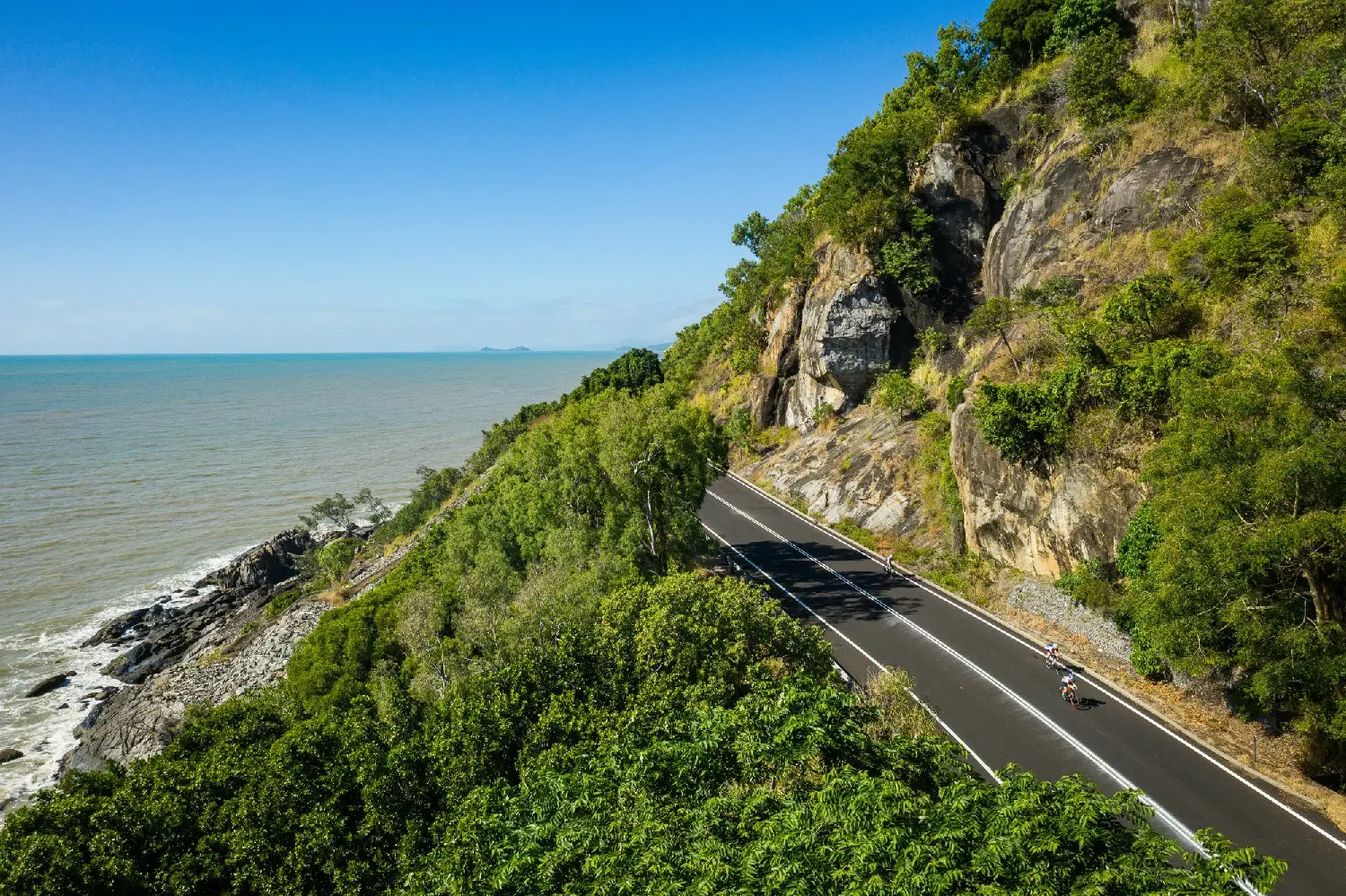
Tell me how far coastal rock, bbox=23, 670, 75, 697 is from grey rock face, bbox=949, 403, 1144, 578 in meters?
48.3

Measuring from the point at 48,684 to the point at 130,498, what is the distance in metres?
37.6

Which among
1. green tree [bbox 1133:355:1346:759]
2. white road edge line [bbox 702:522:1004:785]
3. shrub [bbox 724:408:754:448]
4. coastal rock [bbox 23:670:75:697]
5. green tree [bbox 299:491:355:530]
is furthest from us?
green tree [bbox 299:491:355:530]

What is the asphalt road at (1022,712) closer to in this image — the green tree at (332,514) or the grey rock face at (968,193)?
the grey rock face at (968,193)

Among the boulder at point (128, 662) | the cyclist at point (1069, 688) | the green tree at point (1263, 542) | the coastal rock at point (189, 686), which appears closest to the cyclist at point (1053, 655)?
the cyclist at point (1069, 688)

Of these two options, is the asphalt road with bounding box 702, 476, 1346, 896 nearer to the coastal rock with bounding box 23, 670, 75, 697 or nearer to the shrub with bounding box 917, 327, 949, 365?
the shrub with bounding box 917, 327, 949, 365

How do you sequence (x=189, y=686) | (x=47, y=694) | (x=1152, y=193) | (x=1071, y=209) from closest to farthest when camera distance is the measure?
(x=1152, y=193) → (x=189, y=686) → (x=1071, y=209) → (x=47, y=694)

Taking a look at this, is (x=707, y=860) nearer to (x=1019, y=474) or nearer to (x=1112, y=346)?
(x=1019, y=474)

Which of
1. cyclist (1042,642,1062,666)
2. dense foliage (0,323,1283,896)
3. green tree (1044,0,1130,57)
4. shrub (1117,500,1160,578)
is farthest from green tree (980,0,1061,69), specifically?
dense foliage (0,323,1283,896)

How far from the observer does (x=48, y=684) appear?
3872 cm

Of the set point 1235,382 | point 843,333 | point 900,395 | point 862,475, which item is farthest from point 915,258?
point 1235,382

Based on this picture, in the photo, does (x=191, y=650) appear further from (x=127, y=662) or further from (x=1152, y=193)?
(x=1152, y=193)

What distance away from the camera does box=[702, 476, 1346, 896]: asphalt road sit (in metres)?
16.7

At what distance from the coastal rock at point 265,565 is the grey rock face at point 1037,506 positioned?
49539mm

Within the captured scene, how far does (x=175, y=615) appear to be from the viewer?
48.2 m
